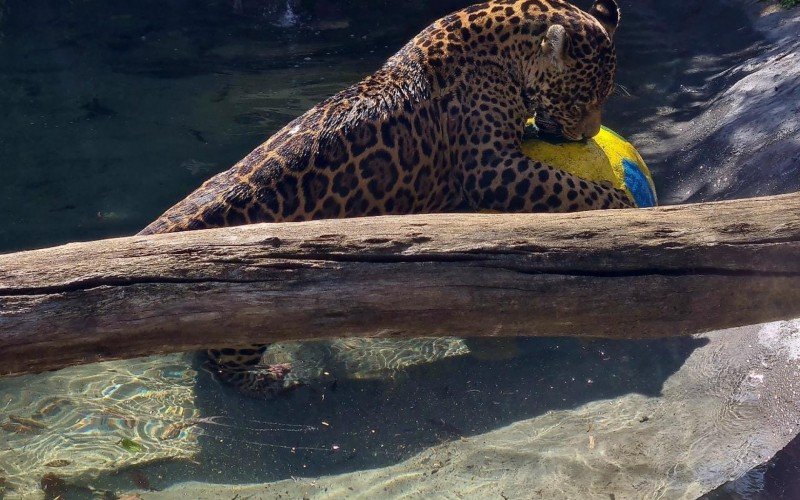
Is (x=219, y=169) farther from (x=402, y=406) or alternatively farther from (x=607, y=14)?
(x=607, y=14)

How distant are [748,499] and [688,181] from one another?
444 centimetres

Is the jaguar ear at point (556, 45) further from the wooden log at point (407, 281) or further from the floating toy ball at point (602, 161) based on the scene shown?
the wooden log at point (407, 281)

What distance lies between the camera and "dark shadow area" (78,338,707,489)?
5.72 metres

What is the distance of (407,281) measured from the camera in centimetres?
375

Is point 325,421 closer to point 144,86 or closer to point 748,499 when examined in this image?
point 748,499

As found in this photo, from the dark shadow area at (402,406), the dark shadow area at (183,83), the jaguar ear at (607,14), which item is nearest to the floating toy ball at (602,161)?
the jaguar ear at (607,14)

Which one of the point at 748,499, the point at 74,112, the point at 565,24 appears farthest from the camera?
the point at 74,112

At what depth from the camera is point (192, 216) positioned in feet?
17.4

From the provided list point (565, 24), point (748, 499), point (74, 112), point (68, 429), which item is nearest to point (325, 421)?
point (68, 429)

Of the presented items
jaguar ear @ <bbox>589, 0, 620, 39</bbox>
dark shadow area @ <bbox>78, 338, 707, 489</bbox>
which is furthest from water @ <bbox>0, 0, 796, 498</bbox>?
jaguar ear @ <bbox>589, 0, 620, 39</bbox>

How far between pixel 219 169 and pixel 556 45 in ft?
15.5

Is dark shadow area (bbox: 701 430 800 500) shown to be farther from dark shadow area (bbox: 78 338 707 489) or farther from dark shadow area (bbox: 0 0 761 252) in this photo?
dark shadow area (bbox: 0 0 761 252)

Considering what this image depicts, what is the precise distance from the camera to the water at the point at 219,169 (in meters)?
5.90

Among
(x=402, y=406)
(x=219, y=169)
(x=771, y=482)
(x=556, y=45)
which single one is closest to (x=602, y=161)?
(x=556, y=45)
